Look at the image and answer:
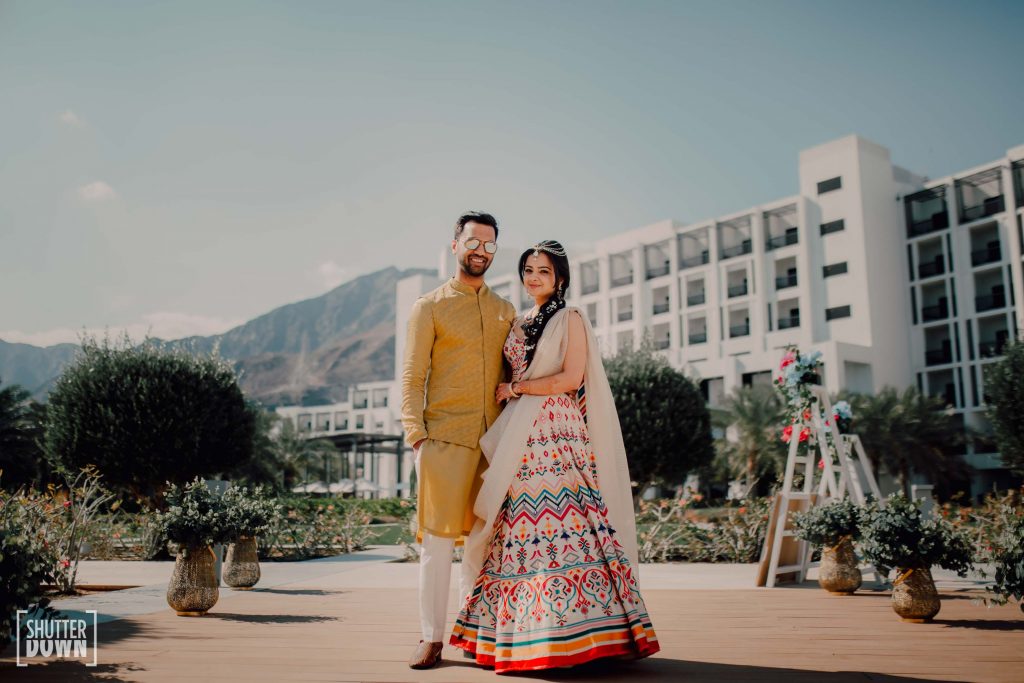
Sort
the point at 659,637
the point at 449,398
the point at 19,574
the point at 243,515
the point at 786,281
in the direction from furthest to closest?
1. the point at 786,281
2. the point at 243,515
3. the point at 659,637
4. the point at 449,398
5. the point at 19,574

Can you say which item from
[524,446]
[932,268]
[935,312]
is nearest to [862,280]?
[932,268]

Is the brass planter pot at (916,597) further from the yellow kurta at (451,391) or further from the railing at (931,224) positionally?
the railing at (931,224)

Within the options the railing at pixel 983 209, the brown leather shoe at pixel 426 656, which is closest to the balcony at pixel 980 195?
the railing at pixel 983 209

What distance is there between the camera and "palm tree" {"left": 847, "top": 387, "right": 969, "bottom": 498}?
1188 inches

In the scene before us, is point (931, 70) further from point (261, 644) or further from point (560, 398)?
point (261, 644)

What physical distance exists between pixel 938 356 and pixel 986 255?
18.7 feet

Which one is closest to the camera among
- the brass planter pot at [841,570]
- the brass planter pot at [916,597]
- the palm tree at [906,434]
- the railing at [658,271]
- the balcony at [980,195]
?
the brass planter pot at [916,597]

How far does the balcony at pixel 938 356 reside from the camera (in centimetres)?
4091

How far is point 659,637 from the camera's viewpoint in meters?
5.07

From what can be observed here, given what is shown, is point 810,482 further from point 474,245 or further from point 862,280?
point 862,280

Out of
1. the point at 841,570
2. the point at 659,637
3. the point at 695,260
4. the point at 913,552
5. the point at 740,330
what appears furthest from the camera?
the point at 695,260

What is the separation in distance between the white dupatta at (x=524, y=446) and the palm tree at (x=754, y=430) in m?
27.3

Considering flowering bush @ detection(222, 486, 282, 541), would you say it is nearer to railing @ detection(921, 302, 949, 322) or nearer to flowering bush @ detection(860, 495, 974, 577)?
flowering bush @ detection(860, 495, 974, 577)

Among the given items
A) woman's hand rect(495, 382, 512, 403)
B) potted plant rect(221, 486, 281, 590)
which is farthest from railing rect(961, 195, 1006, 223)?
woman's hand rect(495, 382, 512, 403)
